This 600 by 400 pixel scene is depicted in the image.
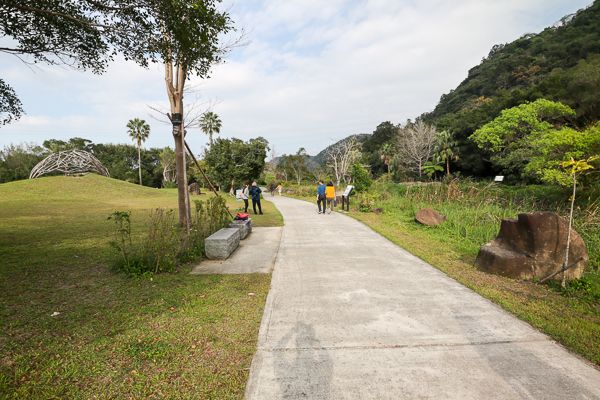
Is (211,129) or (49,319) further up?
(211,129)

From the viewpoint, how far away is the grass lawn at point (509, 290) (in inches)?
112

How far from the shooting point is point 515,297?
3775 millimetres

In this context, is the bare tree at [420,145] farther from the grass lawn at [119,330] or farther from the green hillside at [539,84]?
the grass lawn at [119,330]

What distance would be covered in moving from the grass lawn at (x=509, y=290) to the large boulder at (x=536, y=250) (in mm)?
234

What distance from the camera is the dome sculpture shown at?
3545 centimetres

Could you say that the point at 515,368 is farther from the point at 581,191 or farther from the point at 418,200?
the point at 581,191

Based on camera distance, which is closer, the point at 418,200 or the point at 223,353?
the point at 223,353

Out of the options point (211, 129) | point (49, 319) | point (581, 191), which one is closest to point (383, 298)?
point (49, 319)

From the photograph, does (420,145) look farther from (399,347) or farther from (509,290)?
(399,347)

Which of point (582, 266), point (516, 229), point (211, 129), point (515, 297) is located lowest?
point (515, 297)

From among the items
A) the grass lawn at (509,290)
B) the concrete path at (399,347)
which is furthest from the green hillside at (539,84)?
the concrete path at (399,347)

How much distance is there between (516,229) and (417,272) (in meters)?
1.83

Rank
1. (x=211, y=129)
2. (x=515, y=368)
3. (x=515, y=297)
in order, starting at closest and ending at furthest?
(x=515, y=368)
(x=515, y=297)
(x=211, y=129)

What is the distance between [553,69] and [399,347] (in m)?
56.5
